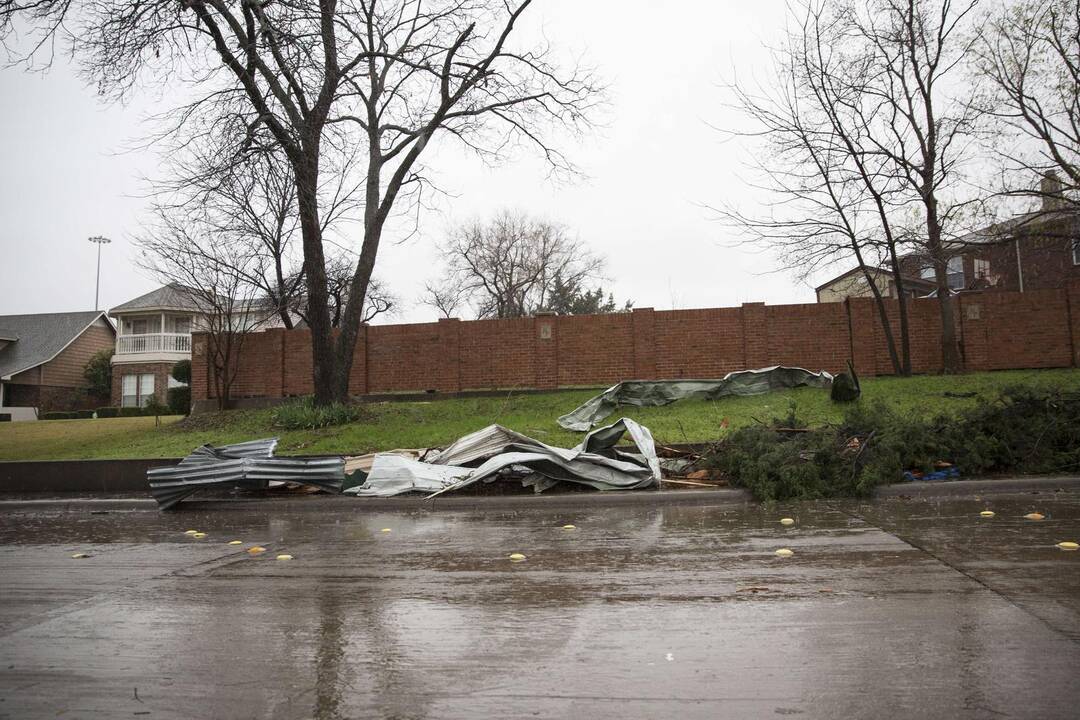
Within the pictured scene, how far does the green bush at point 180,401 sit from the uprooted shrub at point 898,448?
82.5ft

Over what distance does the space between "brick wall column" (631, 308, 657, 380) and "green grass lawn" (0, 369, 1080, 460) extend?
2.34 metres

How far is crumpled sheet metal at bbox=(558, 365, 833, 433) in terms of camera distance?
1608 centimetres

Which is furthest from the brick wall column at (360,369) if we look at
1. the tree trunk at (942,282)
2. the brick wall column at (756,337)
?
the tree trunk at (942,282)

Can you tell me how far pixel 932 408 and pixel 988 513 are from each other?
7.29 meters

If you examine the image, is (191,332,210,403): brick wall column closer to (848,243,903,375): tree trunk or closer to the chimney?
(848,243,903,375): tree trunk

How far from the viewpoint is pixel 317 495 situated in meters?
10.5

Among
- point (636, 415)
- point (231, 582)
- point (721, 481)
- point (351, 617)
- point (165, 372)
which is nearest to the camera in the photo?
point (351, 617)

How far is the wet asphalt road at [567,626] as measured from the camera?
9.16 ft

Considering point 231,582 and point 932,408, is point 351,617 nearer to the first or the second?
point 231,582

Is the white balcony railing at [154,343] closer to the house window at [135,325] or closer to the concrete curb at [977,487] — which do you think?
the house window at [135,325]

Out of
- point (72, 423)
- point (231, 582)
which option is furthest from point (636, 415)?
point (72, 423)

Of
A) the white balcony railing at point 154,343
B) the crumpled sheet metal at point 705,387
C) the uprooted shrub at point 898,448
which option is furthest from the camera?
the white balcony railing at point 154,343

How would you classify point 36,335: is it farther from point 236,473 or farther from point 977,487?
point 977,487

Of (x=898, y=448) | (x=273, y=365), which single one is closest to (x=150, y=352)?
(x=273, y=365)
